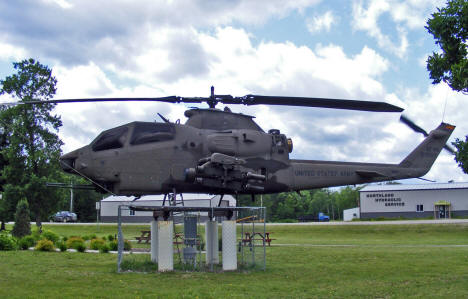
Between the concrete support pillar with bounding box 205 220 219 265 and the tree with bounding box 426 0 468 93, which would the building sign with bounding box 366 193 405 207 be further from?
the tree with bounding box 426 0 468 93

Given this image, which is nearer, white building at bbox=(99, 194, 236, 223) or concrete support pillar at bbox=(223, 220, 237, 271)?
concrete support pillar at bbox=(223, 220, 237, 271)

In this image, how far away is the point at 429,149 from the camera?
19.0 m

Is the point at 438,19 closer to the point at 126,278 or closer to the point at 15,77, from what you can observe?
the point at 126,278

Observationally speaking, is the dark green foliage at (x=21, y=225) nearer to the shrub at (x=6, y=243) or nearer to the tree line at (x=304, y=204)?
the shrub at (x=6, y=243)

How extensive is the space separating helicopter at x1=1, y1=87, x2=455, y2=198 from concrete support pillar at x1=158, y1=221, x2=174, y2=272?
1.17 meters

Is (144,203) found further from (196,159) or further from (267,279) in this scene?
(267,279)

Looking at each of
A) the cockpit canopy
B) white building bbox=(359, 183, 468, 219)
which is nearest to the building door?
white building bbox=(359, 183, 468, 219)

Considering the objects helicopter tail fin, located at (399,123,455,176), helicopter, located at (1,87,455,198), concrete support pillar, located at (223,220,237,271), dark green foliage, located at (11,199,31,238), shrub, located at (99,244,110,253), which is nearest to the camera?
helicopter, located at (1,87,455,198)

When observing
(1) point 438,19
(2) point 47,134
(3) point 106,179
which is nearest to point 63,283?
(3) point 106,179

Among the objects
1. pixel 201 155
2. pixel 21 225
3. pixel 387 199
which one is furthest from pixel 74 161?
pixel 387 199

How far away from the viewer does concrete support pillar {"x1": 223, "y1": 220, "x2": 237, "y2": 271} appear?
15.3m

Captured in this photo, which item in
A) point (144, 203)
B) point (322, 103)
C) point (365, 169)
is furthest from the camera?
point (144, 203)

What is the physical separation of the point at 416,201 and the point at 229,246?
161 ft

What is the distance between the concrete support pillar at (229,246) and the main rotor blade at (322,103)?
4.13m
